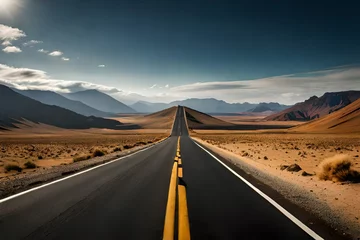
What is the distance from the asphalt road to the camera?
15.3 feet

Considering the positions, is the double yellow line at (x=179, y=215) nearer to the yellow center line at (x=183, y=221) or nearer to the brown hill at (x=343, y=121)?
the yellow center line at (x=183, y=221)

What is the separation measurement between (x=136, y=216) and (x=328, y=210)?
456 centimetres

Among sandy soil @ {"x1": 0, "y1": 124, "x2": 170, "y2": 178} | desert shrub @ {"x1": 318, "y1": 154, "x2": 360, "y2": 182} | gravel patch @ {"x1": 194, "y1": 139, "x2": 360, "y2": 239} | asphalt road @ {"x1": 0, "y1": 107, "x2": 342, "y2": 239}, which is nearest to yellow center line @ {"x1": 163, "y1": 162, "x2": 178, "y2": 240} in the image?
asphalt road @ {"x1": 0, "y1": 107, "x2": 342, "y2": 239}

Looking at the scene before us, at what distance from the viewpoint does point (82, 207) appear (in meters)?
6.23

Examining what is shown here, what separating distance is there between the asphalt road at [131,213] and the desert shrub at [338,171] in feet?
13.0

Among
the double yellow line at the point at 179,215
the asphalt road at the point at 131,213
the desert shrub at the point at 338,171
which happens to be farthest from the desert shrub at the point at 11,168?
the desert shrub at the point at 338,171

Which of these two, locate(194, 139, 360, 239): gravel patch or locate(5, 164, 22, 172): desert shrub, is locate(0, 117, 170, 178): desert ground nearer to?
locate(5, 164, 22, 172): desert shrub

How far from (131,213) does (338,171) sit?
8.62 metres

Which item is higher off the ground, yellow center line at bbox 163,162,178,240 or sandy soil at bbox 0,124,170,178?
yellow center line at bbox 163,162,178,240

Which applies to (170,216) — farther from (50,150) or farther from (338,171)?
(50,150)

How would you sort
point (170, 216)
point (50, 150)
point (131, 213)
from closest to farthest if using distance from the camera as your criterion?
point (170, 216) < point (131, 213) < point (50, 150)

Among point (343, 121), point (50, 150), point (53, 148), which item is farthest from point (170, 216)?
point (343, 121)

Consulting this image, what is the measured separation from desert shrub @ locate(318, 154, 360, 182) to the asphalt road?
156 inches

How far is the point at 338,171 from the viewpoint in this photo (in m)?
10.4
